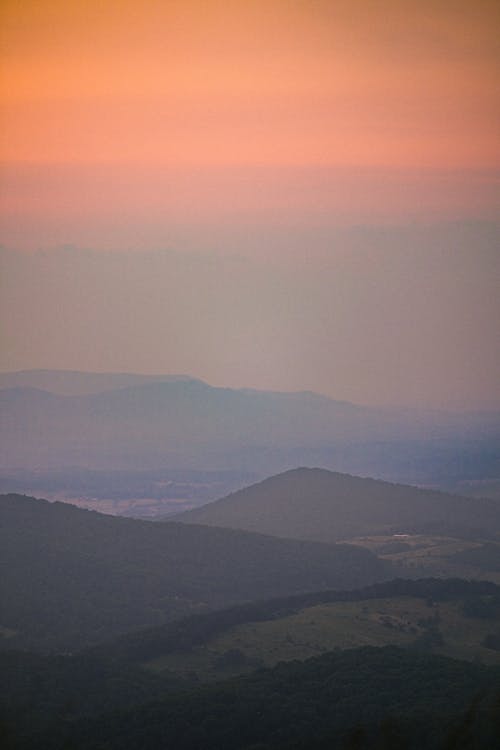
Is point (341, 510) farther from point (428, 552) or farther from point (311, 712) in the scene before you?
point (311, 712)

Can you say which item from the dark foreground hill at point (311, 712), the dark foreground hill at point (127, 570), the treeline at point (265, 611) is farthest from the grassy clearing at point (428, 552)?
the dark foreground hill at point (311, 712)

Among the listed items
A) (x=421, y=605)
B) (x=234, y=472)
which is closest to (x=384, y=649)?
(x=421, y=605)

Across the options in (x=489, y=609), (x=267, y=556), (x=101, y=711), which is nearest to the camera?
(x=101, y=711)

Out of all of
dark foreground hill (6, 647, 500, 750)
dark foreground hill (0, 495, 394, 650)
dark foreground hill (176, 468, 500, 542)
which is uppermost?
dark foreground hill (176, 468, 500, 542)

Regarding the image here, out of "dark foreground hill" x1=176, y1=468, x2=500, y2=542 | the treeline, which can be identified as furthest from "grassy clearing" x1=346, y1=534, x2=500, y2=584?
the treeline

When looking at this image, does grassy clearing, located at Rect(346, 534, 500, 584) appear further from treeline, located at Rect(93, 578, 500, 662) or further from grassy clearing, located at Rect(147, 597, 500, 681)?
grassy clearing, located at Rect(147, 597, 500, 681)

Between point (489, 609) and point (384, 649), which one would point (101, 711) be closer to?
point (384, 649)

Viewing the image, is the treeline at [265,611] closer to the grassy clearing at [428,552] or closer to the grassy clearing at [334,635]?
the grassy clearing at [334,635]

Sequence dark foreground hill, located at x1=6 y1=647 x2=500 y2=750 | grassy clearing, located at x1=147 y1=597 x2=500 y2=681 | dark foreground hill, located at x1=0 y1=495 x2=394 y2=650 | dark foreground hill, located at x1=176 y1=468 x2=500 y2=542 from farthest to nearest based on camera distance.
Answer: dark foreground hill, located at x1=176 y1=468 x2=500 y2=542, dark foreground hill, located at x1=0 y1=495 x2=394 y2=650, grassy clearing, located at x1=147 y1=597 x2=500 y2=681, dark foreground hill, located at x1=6 y1=647 x2=500 y2=750

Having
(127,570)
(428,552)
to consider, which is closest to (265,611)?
(127,570)
